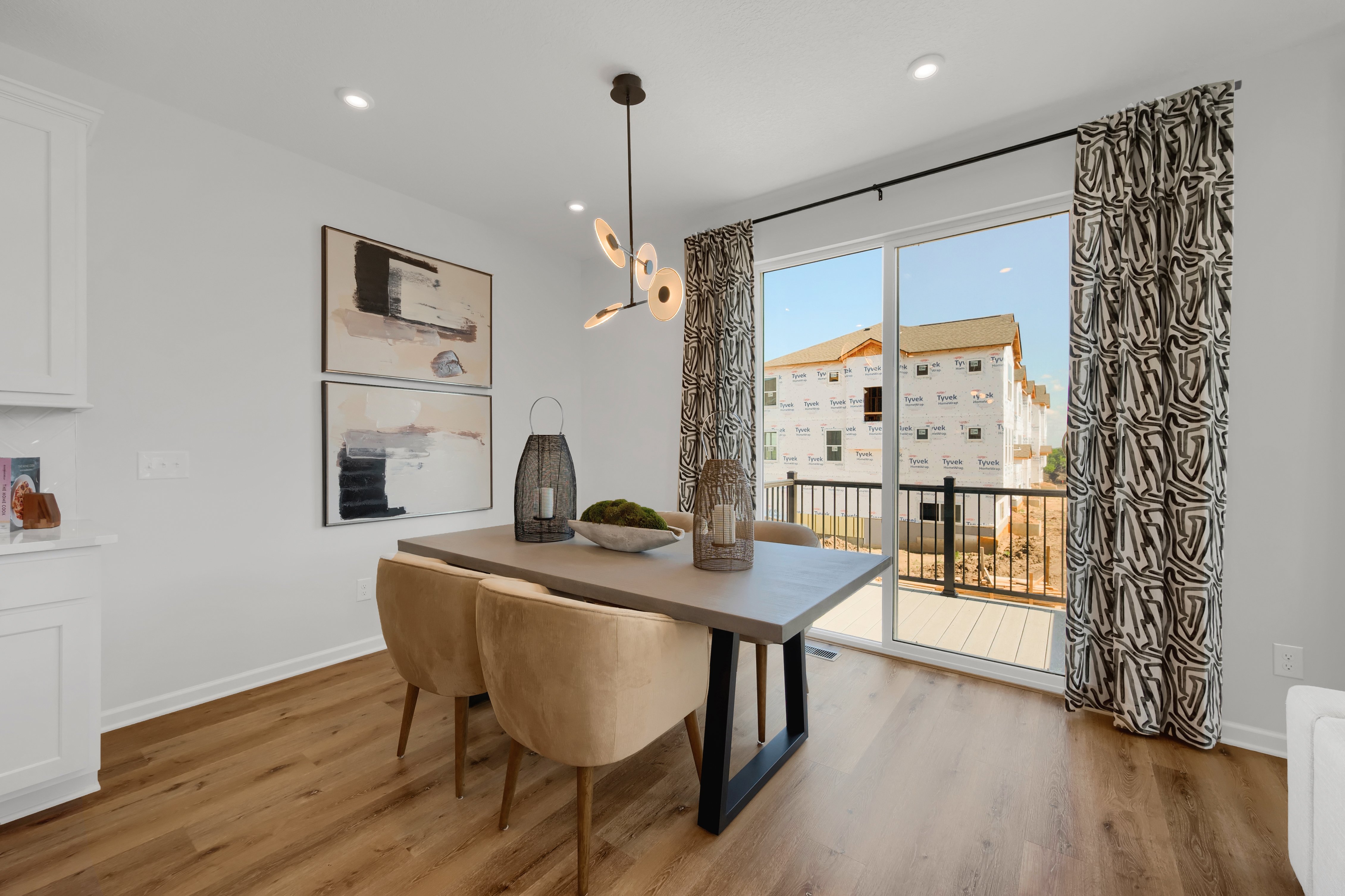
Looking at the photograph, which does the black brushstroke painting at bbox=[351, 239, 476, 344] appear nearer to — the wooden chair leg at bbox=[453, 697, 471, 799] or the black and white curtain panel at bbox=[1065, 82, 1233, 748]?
the wooden chair leg at bbox=[453, 697, 471, 799]

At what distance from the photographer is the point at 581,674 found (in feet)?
4.64

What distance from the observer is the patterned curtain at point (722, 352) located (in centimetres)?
357

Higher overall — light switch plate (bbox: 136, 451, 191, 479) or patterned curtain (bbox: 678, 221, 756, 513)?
patterned curtain (bbox: 678, 221, 756, 513)

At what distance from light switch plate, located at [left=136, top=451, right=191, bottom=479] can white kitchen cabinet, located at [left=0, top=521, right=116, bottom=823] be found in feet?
1.89

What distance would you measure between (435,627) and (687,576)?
808mm

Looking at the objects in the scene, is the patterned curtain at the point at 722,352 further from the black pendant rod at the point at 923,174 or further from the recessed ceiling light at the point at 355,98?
the recessed ceiling light at the point at 355,98

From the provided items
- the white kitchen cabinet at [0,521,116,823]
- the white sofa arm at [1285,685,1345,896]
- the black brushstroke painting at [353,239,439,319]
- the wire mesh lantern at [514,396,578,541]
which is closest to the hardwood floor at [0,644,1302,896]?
the white kitchen cabinet at [0,521,116,823]

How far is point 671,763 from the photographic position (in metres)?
2.13

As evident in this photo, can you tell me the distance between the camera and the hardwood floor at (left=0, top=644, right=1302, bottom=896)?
5.09 ft

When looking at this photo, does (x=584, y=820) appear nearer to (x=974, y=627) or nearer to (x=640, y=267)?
(x=640, y=267)

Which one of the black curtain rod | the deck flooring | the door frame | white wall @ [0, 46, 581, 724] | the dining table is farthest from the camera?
the deck flooring

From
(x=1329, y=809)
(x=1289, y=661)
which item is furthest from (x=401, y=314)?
(x=1289, y=661)

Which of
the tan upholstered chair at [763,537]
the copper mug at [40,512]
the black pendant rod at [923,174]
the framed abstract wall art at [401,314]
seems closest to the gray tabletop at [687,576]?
the tan upholstered chair at [763,537]

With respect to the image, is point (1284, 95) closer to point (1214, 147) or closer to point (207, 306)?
point (1214, 147)
